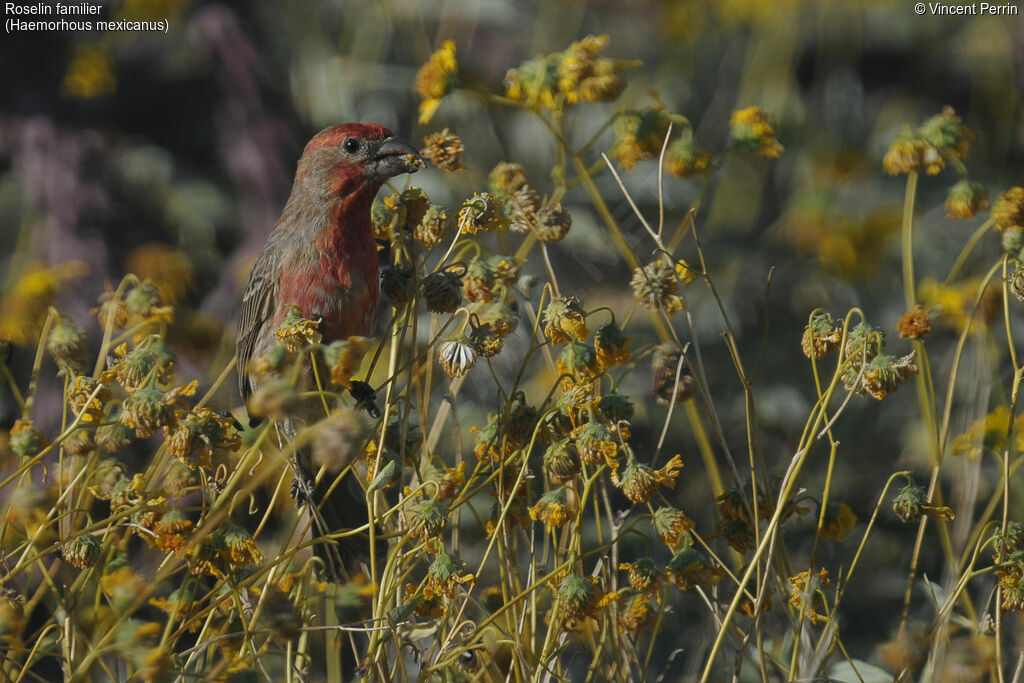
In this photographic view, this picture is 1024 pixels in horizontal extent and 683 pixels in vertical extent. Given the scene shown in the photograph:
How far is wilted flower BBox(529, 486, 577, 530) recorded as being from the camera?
1.60 meters

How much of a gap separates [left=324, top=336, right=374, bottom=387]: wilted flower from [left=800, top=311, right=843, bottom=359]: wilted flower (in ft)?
2.49

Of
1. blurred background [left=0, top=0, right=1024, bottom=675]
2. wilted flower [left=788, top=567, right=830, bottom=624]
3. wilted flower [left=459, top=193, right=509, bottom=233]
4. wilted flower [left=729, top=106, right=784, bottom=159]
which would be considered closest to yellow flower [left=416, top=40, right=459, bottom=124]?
wilted flower [left=459, top=193, right=509, bottom=233]

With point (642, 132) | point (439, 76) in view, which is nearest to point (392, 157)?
point (439, 76)

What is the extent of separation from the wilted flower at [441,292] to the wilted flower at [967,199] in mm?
973

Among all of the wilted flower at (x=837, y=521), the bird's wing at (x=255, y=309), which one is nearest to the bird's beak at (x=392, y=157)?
the bird's wing at (x=255, y=309)

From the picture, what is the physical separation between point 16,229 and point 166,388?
8.56 feet

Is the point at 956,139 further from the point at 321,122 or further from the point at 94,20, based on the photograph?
the point at 94,20

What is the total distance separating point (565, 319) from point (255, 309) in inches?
58.5

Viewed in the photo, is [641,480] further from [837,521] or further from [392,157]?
[392,157]

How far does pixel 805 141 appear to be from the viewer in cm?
444

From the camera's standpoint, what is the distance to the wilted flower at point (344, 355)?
1.35 meters

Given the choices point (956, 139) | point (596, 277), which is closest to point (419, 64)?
point (596, 277)

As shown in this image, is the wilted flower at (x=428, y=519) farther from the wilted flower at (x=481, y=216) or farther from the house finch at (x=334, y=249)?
the house finch at (x=334, y=249)

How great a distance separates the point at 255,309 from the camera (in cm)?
296
